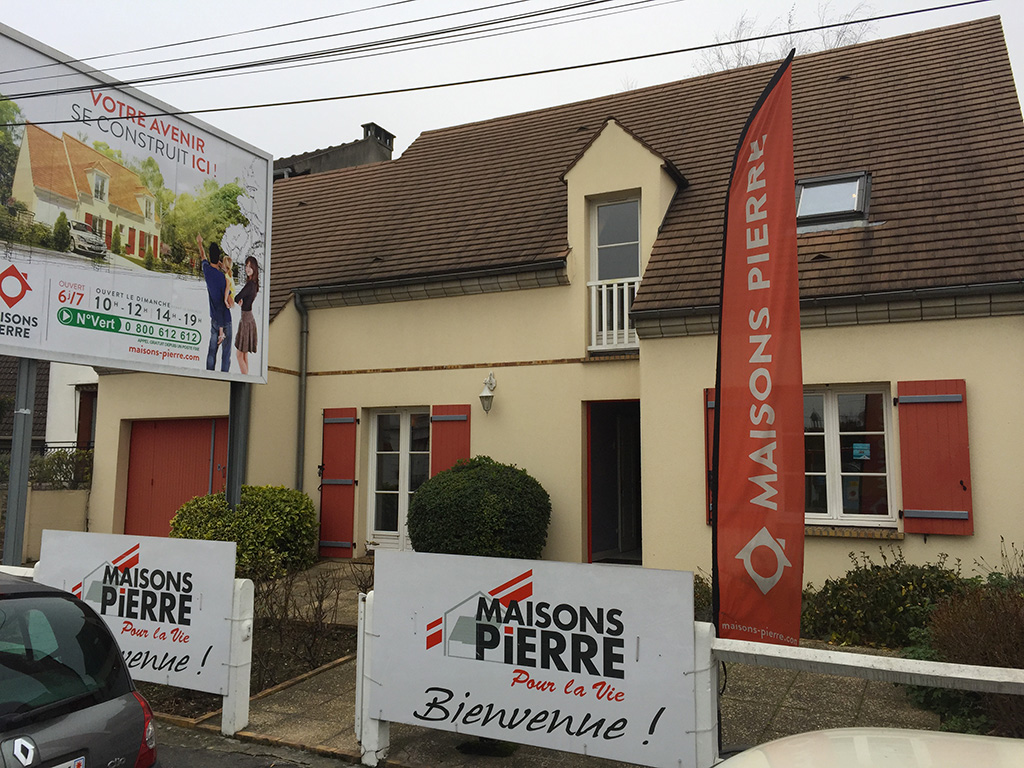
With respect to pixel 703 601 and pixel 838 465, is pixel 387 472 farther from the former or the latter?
pixel 838 465

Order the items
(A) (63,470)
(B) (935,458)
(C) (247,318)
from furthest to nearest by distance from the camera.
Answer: (A) (63,470) < (C) (247,318) < (B) (935,458)

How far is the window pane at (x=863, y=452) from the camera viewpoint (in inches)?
344

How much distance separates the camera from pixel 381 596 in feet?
16.8

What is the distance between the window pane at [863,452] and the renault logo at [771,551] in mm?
4866

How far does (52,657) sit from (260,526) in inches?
303

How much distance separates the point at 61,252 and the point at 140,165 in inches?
64.6

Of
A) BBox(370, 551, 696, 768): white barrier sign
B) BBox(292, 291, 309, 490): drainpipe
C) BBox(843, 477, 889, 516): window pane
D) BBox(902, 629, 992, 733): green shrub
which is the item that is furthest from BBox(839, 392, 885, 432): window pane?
BBox(292, 291, 309, 490): drainpipe

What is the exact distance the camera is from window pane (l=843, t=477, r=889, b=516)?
8.66 metres

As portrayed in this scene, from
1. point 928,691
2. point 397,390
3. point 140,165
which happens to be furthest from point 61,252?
point 928,691

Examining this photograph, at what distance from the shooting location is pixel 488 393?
37.6 feet

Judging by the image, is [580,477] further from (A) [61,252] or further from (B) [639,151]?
(A) [61,252]

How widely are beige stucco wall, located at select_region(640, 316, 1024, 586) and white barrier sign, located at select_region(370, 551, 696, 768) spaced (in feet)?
16.5

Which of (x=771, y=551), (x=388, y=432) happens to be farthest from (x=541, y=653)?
(x=388, y=432)

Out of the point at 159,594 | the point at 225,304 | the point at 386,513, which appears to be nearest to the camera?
the point at 159,594
